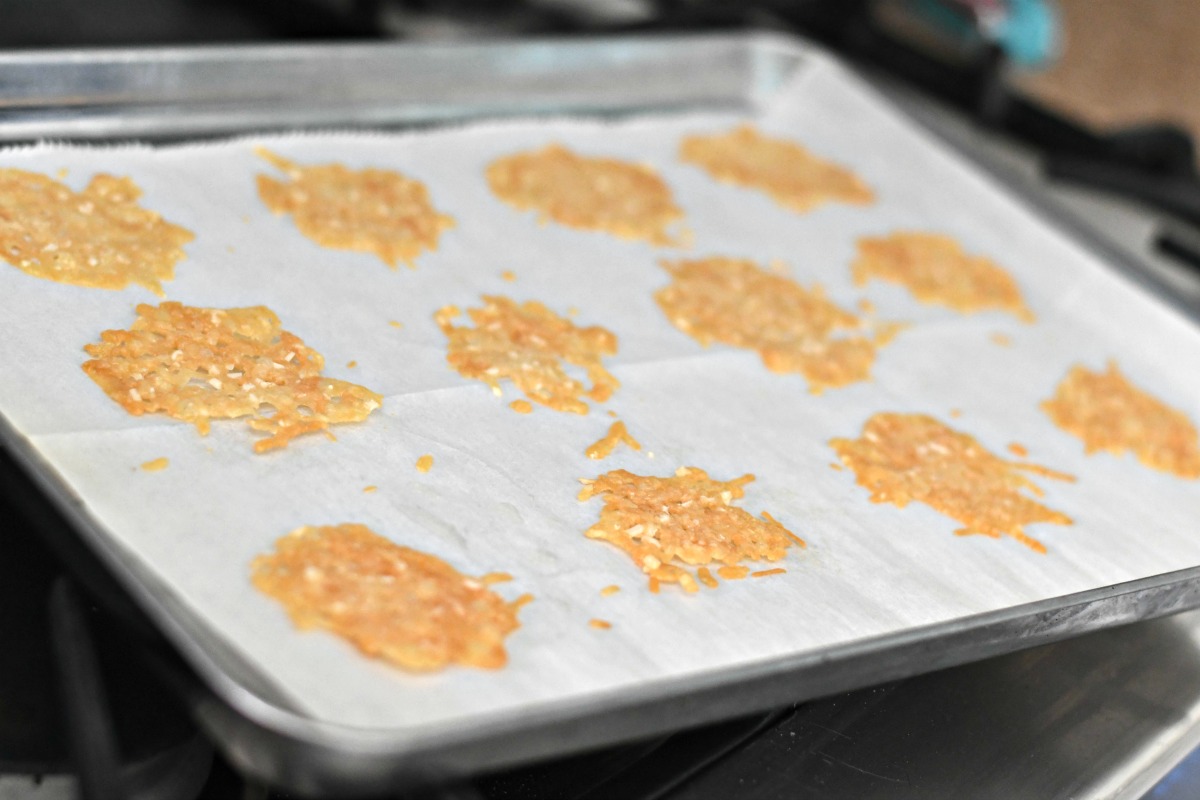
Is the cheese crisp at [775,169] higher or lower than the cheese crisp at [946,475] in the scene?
higher

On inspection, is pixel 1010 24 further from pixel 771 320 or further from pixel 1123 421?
pixel 771 320

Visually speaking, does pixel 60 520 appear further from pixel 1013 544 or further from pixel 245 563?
pixel 1013 544

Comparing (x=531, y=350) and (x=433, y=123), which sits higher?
(x=433, y=123)

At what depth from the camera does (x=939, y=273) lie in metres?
2.21

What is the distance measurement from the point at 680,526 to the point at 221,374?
0.55 meters

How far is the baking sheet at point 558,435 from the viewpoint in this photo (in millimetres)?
1102

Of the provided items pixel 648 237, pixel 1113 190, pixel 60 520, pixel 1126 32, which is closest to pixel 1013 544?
pixel 648 237

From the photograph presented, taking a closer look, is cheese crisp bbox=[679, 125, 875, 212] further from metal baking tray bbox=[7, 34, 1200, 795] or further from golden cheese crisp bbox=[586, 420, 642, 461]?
golden cheese crisp bbox=[586, 420, 642, 461]

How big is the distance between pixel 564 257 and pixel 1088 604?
92 centimetres

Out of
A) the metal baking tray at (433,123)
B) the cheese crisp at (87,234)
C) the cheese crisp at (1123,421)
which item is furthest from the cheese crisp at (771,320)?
the cheese crisp at (87,234)

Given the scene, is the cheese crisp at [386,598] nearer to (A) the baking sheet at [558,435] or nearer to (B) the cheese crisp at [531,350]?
(A) the baking sheet at [558,435]

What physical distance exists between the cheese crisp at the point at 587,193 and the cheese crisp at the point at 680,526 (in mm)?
636

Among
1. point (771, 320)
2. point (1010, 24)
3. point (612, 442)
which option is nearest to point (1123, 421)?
point (771, 320)

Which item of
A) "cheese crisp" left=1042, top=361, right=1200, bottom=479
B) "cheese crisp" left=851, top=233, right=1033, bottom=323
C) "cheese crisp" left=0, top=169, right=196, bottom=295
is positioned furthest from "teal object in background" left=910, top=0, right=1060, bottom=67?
"cheese crisp" left=0, top=169, right=196, bottom=295
